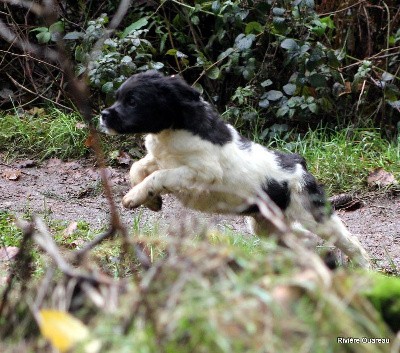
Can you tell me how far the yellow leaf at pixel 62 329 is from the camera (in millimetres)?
2055

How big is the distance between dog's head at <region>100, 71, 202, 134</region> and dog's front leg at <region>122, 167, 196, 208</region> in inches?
13.6

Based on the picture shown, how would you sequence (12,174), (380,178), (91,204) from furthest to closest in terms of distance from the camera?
(12,174), (380,178), (91,204)

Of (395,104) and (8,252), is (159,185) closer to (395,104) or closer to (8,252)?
(8,252)

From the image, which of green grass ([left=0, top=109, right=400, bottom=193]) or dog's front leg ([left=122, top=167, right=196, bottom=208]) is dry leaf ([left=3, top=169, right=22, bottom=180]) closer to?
green grass ([left=0, top=109, right=400, bottom=193])

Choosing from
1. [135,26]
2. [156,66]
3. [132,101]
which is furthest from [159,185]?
[135,26]

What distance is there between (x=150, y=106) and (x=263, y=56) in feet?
12.8

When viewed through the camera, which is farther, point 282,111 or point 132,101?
point 282,111

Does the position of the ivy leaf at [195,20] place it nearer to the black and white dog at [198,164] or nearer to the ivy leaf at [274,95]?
the ivy leaf at [274,95]

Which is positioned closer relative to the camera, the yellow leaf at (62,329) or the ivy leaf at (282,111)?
the yellow leaf at (62,329)

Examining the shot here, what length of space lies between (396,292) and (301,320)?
568 mm

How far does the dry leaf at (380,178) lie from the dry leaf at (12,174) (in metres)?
3.45

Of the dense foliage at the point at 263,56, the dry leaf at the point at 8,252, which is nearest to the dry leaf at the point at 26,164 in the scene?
the dense foliage at the point at 263,56

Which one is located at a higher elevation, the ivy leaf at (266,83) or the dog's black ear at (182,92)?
the dog's black ear at (182,92)

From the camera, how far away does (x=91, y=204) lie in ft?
25.0
